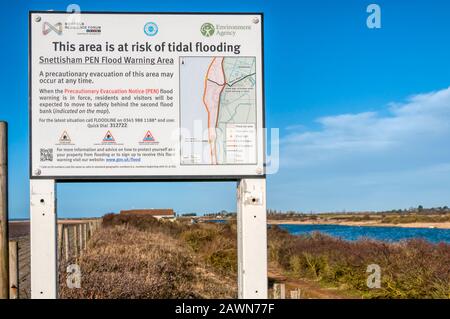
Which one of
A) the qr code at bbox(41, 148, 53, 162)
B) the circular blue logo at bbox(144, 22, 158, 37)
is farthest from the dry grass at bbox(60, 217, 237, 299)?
the circular blue logo at bbox(144, 22, 158, 37)

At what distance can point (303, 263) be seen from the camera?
1866cm

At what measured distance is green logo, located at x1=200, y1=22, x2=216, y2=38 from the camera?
5148 mm

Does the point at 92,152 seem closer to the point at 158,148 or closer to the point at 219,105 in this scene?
the point at 158,148

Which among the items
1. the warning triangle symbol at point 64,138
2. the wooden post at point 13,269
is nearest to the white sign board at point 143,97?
the warning triangle symbol at point 64,138

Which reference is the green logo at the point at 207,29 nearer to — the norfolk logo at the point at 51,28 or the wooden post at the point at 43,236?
the norfolk logo at the point at 51,28

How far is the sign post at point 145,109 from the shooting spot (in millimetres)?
5012

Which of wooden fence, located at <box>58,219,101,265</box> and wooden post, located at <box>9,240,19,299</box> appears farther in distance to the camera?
wooden fence, located at <box>58,219,101,265</box>

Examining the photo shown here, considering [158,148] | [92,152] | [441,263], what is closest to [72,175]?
[92,152]

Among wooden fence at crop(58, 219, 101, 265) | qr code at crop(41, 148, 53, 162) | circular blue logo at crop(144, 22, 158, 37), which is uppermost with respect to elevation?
circular blue logo at crop(144, 22, 158, 37)

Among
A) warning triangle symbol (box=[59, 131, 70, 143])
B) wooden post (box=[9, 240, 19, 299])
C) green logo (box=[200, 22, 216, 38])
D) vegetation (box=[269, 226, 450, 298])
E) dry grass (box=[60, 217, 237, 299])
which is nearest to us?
warning triangle symbol (box=[59, 131, 70, 143])

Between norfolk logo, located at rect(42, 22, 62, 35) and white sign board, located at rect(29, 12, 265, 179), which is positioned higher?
norfolk logo, located at rect(42, 22, 62, 35)

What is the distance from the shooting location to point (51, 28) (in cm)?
507

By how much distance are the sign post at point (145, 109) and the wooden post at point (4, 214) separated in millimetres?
313

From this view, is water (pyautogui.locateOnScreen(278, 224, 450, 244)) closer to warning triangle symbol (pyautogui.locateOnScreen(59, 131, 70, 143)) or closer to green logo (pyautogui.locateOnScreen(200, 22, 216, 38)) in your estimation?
green logo (pyautogui.locateOnScreen(200, 22, 216, 38))
